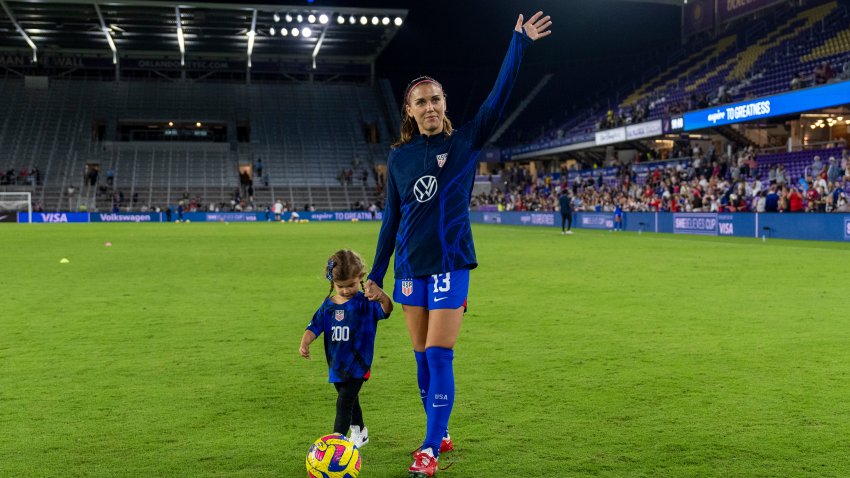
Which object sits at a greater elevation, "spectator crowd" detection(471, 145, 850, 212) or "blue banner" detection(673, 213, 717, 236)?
"spectator crowd" detection(471, 145, 850, 212)

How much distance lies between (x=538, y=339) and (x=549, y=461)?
4.04 metres

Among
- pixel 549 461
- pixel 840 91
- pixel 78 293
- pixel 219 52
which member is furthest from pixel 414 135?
pixel 219 52

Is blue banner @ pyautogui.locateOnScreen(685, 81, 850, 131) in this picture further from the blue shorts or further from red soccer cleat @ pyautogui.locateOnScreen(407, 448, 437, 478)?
red soccer cleat @ pyautogui.locateOnScreen(407, 448, 437, 478)

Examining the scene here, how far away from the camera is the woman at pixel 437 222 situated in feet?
14.6

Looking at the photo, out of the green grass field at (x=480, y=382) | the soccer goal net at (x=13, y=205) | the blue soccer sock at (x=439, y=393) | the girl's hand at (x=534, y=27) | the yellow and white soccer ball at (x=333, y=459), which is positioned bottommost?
the green grass field at (x=480, y=382)

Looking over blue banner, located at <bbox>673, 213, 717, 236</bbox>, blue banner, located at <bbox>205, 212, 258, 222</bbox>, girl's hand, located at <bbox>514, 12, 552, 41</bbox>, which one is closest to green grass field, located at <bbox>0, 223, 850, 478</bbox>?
girl's hand, located at <bbox>514, 12, 552, 41</bbox>

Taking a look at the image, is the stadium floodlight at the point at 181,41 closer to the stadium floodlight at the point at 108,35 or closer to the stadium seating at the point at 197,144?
the stadium seating at the point at 197,144

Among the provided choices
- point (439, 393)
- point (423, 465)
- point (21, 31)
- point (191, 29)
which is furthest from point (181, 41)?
point (423, 465)

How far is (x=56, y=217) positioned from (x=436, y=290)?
57365 millimetres

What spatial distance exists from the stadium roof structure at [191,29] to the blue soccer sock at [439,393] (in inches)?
2053

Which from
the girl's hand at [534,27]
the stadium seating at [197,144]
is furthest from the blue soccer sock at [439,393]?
the stadium seating at [197,144]

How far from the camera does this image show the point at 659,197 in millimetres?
38625

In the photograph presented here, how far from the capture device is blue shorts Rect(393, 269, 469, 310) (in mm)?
4457

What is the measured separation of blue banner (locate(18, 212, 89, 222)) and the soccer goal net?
287 mm
